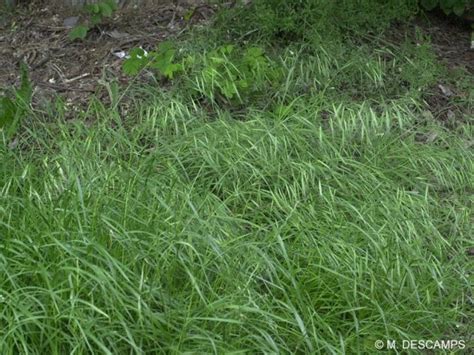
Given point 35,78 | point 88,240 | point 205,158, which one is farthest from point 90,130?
point 88,240

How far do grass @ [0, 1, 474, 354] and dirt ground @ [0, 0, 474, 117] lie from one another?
51 cm

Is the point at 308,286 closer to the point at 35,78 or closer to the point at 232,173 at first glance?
the point at 232,173

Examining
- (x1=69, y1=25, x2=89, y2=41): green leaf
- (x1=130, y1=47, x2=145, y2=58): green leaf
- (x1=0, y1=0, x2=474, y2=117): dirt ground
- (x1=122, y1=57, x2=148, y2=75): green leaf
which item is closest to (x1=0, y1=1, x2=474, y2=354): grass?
(x1=122, y1=57, x2=148, y2=75): green leaf

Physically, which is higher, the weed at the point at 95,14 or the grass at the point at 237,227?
the grass at the point at 237,227

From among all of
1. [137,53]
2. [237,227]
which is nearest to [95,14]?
[137,53]

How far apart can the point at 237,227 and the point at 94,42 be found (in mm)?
2756

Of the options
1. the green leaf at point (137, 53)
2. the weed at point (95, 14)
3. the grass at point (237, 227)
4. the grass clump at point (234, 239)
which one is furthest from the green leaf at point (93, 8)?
the grass clump at point (234, 239)

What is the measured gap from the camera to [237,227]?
3830 mm

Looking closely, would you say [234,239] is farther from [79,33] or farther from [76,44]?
[76,44]

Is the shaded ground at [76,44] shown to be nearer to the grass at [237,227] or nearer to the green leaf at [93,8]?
the green leaf at [93,8]

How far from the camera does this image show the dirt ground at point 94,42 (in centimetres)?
571

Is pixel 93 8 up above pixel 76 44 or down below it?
above

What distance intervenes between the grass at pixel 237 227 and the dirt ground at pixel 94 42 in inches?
20.0

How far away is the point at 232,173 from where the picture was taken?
14.1 ft
